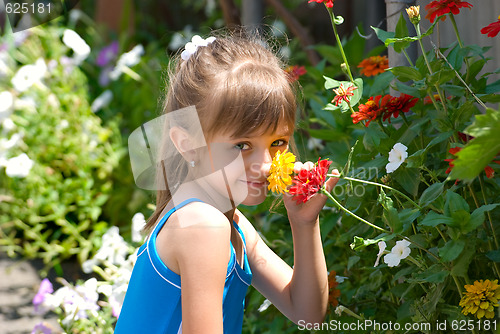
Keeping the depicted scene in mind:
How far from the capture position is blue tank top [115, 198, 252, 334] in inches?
47.6

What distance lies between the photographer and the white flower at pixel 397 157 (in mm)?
1181

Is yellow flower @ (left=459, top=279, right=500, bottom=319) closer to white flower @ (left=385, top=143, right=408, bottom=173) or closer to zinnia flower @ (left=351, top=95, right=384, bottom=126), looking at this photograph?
white flower @ (left=385, top=143, right=408, bottom=173)

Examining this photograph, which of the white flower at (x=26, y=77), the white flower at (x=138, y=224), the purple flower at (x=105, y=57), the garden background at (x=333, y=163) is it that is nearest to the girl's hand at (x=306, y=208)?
the garden background at (x=333, y=163)

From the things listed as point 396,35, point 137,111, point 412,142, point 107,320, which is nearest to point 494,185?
point 412,142

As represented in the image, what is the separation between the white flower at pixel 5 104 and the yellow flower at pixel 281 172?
84.1 inches

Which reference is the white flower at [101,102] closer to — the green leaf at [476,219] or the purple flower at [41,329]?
the purple flower at [41,329]

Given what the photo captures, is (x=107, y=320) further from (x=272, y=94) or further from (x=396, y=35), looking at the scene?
(x=396, y=35)

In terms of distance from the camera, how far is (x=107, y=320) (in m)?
1.80

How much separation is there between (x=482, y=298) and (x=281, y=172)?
1.34 ft

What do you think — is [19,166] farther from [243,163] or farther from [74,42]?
[243,163]

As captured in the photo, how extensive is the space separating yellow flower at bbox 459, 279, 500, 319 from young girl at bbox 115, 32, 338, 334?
0.99 ft

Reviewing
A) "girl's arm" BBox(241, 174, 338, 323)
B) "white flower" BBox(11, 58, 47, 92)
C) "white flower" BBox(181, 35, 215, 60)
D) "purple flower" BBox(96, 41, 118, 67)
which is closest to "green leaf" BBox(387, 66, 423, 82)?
"girl's arm" BBox(241, 174, 338, 323)

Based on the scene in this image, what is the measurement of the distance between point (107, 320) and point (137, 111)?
1.69m

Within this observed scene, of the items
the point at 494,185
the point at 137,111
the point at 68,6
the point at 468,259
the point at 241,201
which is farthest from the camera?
the point at 137,111
